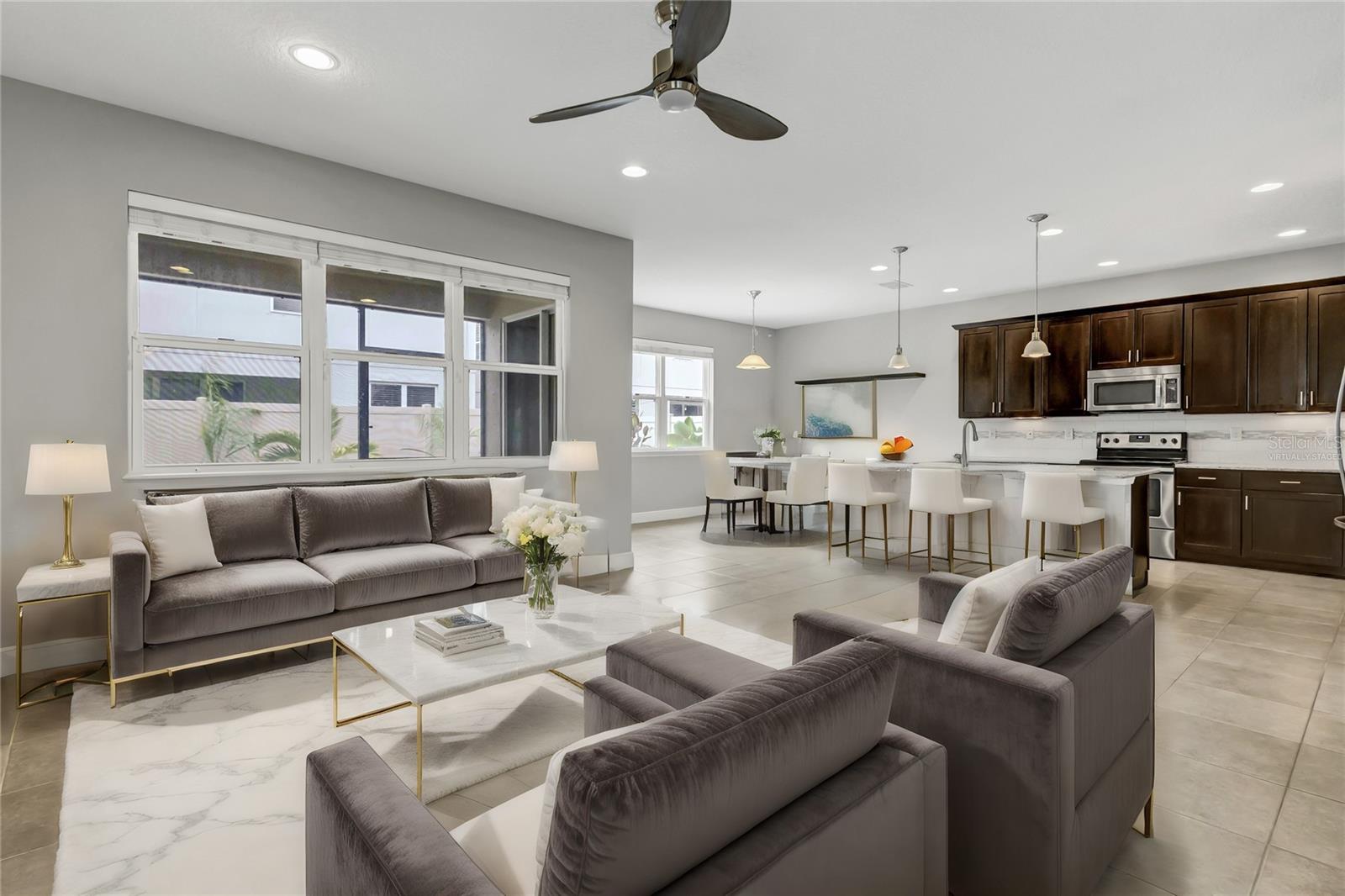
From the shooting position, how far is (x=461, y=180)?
170 inches

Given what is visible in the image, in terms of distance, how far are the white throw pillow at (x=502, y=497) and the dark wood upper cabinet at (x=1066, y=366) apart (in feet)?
18.3

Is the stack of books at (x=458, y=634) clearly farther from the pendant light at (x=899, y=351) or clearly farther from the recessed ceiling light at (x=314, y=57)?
the pendant light at (x=899, y=351)

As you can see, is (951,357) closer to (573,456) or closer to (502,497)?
(573,456)

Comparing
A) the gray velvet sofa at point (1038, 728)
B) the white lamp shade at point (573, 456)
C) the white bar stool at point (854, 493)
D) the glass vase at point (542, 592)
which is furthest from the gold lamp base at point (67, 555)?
the white bar stool at point (854, 493)

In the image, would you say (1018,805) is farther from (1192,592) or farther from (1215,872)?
(1192,592)

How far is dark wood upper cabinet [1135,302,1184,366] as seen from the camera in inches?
241

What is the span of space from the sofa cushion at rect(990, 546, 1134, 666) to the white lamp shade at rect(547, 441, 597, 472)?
3.46 m

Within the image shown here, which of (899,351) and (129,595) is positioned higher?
(899,351)

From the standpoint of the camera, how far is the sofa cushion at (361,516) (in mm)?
3695

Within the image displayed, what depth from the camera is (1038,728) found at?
4.55ft

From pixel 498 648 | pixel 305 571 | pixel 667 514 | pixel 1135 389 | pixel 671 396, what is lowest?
pixel 667 514

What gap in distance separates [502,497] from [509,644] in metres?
2.04

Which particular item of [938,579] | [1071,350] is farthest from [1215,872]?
[1071,350]

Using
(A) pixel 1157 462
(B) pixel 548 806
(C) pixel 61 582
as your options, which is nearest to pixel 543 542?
(B) pixel 548 806
